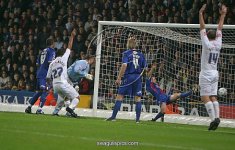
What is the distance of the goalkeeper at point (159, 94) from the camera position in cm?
1582

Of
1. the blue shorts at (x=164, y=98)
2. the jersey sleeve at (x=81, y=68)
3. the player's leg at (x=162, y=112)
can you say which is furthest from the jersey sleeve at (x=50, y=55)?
the player's leg at (x=162, y=112)

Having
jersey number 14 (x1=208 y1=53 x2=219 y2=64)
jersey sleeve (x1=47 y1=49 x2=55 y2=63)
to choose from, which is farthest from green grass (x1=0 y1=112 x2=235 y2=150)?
jersey sleeve (x1=47 y1=49 x2=55 y2=63)

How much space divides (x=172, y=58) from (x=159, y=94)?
1.23 meters

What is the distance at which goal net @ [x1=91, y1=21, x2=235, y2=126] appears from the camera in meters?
16.5

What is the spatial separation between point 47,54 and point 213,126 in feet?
21.4

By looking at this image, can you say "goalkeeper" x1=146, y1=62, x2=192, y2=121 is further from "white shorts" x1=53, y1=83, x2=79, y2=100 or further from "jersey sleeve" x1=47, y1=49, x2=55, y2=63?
"jersey sleeve" x1=47, y1=49, x2=55, y2=63

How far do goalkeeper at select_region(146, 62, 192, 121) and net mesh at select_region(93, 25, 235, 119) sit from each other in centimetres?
53

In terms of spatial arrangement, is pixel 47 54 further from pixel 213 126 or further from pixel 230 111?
pixel 213 126

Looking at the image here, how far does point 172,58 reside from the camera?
16859 millimetres

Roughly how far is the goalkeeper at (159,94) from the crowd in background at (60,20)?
13.6 feet

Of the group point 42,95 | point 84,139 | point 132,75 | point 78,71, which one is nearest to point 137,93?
point 132,75

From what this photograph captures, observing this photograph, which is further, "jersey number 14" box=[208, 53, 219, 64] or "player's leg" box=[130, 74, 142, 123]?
"player's leg" box=[130, 74, 142, 123]

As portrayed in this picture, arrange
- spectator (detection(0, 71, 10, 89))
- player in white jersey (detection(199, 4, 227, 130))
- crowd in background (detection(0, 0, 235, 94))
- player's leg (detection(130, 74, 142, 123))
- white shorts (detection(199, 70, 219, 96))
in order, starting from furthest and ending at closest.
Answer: spectator (detection(0, 71, 10, 89)), crowd in background (detection(0, 0, 235, 94)), player's leg (detection(130, 74, 142, 123)), white shorts (detection(199, 70, 219, 96)), player in white jersey (detection(199, 4, 227, 130))

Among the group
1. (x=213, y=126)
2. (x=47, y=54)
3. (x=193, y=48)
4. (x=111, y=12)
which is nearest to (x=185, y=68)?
(x=193, y=48)
